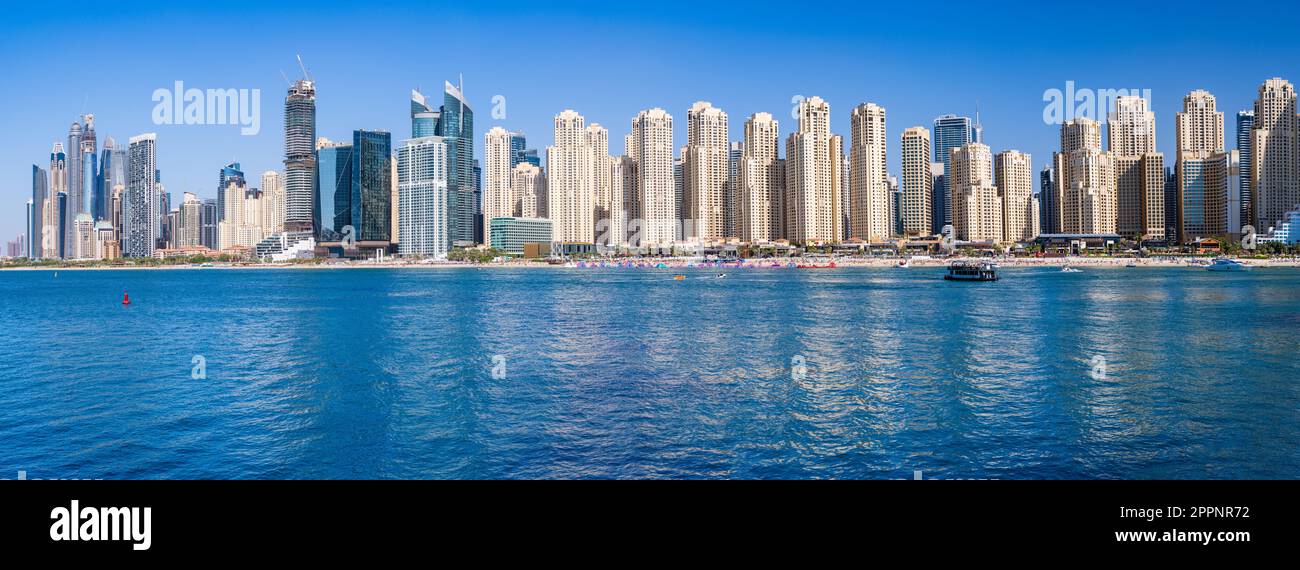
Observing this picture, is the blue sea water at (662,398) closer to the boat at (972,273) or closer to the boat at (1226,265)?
the boat at (972,273)

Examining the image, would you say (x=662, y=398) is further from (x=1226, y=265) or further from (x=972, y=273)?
(x=1226, y=265)

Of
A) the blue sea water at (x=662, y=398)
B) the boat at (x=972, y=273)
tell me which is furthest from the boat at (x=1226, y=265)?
the blue sea water at (x=662, y=398)

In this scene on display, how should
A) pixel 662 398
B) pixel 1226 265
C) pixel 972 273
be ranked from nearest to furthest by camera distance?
pixel 662 398
pixel 972 273
pixel 1226 265

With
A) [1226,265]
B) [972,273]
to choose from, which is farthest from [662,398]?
[1226,265]

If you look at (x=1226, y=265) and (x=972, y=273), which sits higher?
(x=1226, y=265)

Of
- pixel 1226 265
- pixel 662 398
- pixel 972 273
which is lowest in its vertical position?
pixel 662 398

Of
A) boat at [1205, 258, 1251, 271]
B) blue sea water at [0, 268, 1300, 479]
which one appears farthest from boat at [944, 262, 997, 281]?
boat at [1205, 258, 1251, 271]

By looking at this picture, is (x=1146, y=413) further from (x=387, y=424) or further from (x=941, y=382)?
(x=387, y=424)
